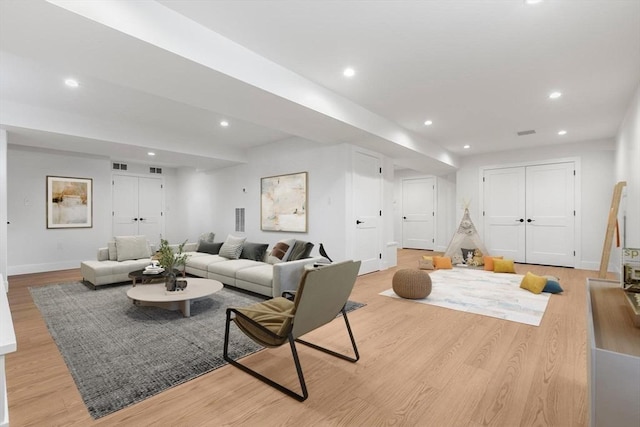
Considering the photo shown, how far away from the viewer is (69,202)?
6508 millimetres

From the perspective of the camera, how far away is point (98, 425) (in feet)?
5.43

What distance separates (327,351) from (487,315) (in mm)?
2049

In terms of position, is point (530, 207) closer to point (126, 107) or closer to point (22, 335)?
point (126, 107)

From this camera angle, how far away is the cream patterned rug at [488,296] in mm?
3473

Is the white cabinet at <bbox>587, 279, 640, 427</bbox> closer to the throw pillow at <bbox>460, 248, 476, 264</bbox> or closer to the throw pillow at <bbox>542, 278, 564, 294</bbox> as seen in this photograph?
the throw pillow at <bbox>542, 278, 564, 294</bbox>

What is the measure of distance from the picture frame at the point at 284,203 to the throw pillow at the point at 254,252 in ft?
2.79

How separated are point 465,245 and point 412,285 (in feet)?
12.0

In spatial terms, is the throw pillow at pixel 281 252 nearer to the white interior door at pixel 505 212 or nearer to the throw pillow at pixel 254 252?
the throw pillow at pixel 254 252

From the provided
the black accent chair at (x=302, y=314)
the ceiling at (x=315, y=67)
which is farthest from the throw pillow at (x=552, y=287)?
the black accent chair at (x=302, y=314)

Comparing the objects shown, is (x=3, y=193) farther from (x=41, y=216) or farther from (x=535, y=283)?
(x=535, y=283)

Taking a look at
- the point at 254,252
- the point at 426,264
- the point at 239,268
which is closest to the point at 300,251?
the point at 239,268

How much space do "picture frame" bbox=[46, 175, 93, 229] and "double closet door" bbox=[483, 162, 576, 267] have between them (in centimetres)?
932

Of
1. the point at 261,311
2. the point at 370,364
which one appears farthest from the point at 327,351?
the point at 261,311

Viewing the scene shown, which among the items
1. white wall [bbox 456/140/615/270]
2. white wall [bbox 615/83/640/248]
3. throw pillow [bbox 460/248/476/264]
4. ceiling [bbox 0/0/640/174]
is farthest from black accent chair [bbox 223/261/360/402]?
white wall [bbox 456/140/615/270]
